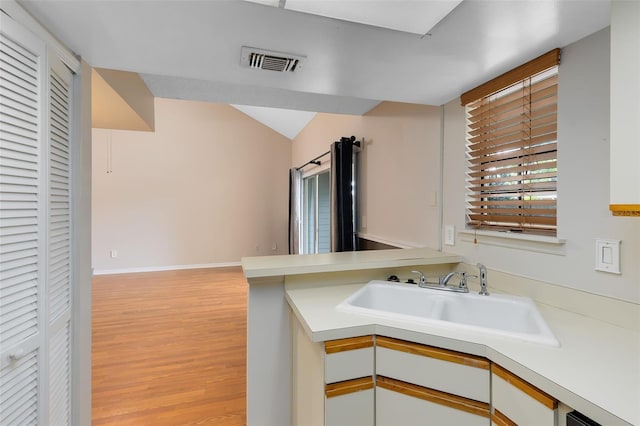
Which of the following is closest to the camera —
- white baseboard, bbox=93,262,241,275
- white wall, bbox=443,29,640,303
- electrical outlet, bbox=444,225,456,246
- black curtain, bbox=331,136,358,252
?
white wall, bbox=443,29,640,303

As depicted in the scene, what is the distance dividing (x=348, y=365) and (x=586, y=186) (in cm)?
118

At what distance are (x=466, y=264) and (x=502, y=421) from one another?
101cm

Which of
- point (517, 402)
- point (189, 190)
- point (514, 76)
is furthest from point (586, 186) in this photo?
point (189, 190)

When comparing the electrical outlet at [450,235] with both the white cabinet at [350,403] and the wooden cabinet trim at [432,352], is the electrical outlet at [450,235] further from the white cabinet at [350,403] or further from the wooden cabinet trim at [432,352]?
the white cabinet at [350,403]

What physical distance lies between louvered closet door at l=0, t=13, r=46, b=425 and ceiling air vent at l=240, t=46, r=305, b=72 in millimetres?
737

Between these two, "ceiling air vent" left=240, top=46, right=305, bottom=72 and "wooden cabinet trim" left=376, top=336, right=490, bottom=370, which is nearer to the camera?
"wooden cabinet trim" left=376, top=336, right=490, bottom=370

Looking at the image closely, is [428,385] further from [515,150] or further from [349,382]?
[515,150]

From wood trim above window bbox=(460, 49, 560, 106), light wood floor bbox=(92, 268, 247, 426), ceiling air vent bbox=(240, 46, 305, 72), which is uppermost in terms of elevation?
ceiling air vent bbox=(240, 46, 305, 72)

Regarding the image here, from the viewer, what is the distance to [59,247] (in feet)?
4.15

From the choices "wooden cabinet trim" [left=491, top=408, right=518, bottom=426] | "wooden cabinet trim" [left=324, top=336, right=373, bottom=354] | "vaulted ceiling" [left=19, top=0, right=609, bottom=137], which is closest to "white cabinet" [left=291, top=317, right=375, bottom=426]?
"wooden cabinet trim" [left=324, top=336, right=373, bottom=354]

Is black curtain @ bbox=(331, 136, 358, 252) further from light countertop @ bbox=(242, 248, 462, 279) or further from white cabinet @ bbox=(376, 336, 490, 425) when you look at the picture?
white cabinet @ bbox=(376, 336, 490, 425)

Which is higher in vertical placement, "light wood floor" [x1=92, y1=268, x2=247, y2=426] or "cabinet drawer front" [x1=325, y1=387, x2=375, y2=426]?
"cabinet drawer front" [x1=325, y1=387, x2=375, y2=426]

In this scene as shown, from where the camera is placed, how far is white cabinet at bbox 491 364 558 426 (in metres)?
0.79

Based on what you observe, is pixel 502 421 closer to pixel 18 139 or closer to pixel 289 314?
pixel 289 314
